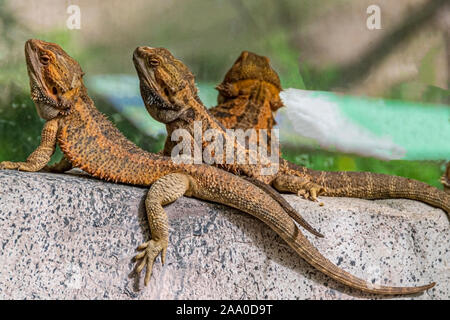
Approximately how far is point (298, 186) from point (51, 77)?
195cm

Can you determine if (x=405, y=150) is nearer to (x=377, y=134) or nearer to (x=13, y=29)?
(x=377, y=134)

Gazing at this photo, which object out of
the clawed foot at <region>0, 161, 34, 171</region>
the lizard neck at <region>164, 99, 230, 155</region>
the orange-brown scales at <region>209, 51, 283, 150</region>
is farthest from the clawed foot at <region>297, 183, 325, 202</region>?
the clawed foot at <region>0, 161, 34, 171</region>

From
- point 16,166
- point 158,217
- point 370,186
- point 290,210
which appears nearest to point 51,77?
point 16,166

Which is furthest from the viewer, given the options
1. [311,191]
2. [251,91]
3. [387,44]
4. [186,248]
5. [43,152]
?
[387,44]

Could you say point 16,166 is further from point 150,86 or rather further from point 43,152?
point 150,86

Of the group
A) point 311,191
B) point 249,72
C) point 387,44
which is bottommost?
point 311,191

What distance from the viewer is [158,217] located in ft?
8.54

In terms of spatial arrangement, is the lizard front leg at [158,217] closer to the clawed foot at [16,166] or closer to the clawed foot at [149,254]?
the clawed foot at [149,254]

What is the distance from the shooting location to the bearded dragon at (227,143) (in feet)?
10.4

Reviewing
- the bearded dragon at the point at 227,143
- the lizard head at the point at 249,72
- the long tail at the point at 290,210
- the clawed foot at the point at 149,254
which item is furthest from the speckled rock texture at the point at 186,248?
the lizard head at the point at 249,72

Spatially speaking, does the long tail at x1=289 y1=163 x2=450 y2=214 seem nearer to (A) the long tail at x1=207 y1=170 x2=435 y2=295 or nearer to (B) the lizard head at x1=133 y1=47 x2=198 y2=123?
(A) the long tail at x1=207 y1=170 x2=435 y2=295

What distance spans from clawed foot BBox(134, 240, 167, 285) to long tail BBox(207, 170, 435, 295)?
0.51 m

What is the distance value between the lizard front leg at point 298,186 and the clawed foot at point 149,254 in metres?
1.23

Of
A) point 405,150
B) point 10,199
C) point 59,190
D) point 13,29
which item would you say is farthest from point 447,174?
point 13,29
